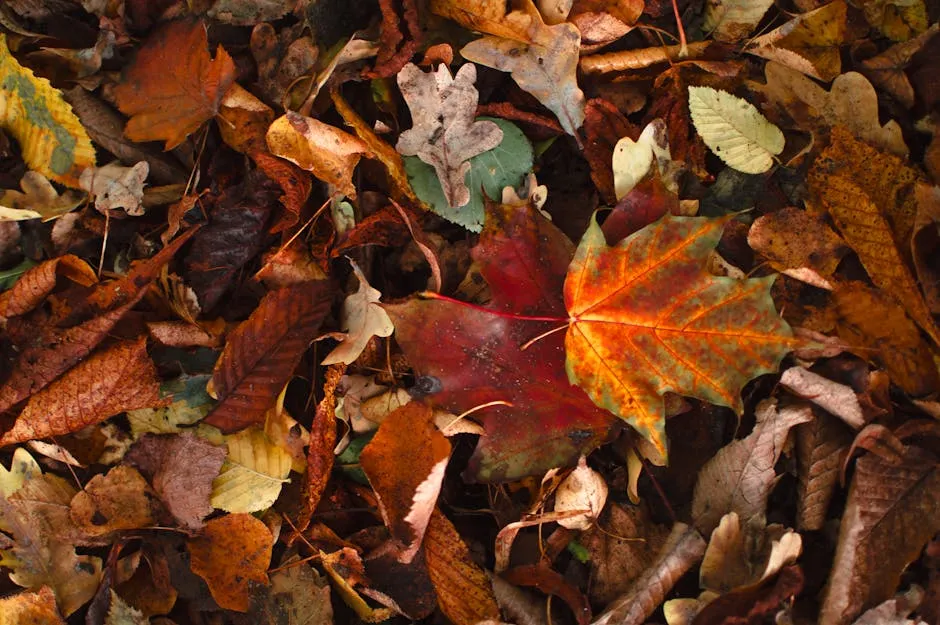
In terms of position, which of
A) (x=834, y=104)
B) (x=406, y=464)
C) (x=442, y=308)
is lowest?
(x=406, y=464)

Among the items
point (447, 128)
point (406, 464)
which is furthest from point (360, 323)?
point (447, 128)

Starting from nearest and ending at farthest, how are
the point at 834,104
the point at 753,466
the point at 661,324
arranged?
1. the point at 661,324
2. the point at 753,466
3. the point at 834,104

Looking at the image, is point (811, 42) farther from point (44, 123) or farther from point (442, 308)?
point (44, 123)

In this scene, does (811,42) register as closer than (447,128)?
No

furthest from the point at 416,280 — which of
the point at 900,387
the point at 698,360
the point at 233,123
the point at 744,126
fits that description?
the point at 900,387

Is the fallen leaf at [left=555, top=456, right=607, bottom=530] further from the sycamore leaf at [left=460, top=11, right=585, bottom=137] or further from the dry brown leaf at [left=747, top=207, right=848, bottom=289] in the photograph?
the sycamore leaf at [left=460, top=11, right=585, bottom=137]

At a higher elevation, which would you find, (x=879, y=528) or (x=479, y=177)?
(x=479, y=177)

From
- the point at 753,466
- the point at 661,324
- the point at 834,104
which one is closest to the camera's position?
the point at 661,324
